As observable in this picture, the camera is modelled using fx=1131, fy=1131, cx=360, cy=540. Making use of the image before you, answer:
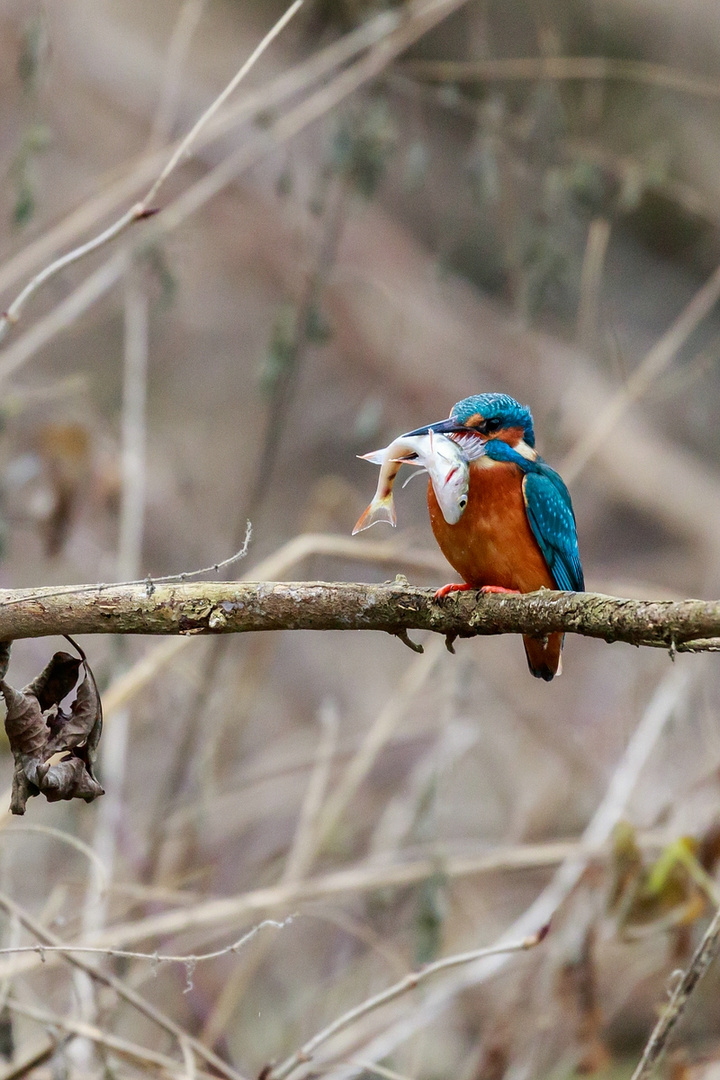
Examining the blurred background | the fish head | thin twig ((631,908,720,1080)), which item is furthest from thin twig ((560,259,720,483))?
thin twig ((631,908,720,1080))

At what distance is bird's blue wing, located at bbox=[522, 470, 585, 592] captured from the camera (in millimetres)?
3189

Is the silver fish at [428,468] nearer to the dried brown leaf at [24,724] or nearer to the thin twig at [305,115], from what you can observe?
the dried brown leaf at [24,724]

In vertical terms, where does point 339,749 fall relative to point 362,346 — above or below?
below

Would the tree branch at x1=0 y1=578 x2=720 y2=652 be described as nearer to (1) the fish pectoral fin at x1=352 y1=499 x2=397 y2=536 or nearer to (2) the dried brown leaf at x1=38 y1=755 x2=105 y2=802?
(2) the dried brown leaf at x1=38 y1=755 x2=105 y2=802

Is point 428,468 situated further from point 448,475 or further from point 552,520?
point 552,520

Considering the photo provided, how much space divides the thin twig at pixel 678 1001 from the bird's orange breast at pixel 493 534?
0.98m

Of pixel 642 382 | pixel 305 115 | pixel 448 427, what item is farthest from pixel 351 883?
pixel 305 115

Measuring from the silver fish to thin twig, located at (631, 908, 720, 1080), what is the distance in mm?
1156

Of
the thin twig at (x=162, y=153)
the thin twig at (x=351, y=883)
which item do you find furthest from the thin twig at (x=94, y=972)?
the thin twig at (x=162, y=153)

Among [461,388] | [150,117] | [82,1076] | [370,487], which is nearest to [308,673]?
[370,487]

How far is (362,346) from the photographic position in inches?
368

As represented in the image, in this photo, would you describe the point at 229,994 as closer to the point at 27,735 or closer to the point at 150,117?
the point at 27,735

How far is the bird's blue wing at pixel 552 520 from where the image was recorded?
10.5 ft

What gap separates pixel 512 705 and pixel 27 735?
4.45m
